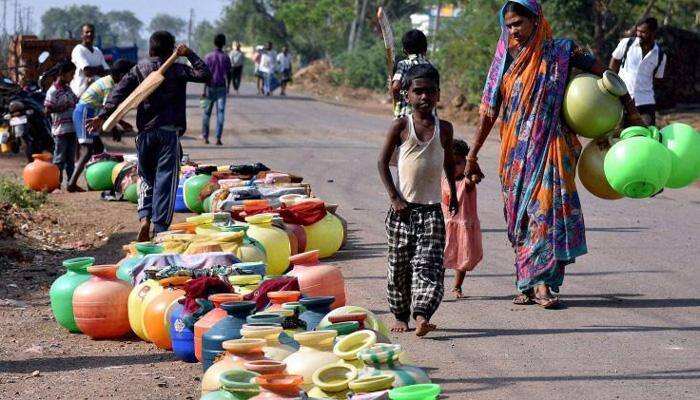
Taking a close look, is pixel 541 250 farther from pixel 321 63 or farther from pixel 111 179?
pixel 321 63

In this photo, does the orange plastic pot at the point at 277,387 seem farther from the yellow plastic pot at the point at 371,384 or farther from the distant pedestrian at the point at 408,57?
the distant pedestrian at the point at 408,57

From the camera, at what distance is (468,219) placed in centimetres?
884

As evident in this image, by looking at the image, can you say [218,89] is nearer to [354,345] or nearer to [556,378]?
[556,378]

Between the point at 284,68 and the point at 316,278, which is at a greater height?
the point at 316,278

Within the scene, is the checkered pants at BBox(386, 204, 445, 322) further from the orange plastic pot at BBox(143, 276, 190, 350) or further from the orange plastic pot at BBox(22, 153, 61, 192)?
the orange plastic pot at BBox(22, 153, 61, 192)

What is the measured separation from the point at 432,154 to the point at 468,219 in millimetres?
1507

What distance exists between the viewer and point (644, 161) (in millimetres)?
7250

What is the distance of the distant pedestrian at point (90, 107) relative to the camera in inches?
589

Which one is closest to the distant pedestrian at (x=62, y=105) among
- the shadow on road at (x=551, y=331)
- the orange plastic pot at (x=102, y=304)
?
the orange plastic pot at (x=102, y=304)

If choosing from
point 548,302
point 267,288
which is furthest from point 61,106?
point 267,288

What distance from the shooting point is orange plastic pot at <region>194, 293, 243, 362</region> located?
6.48 m

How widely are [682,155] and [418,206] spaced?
1663 millimetres

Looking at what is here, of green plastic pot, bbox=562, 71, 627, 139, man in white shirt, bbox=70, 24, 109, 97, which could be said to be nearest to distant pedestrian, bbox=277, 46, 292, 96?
man in white shirt, bbox=70, 24, 109, 97

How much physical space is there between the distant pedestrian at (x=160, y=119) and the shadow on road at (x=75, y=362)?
11.4ft
